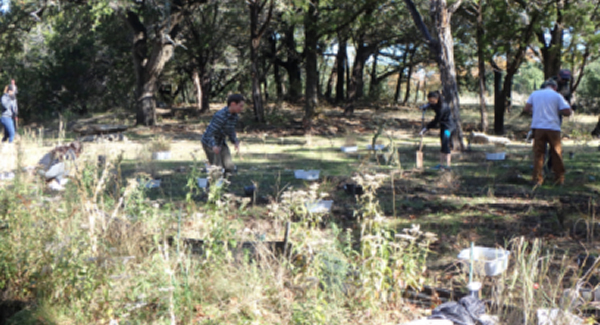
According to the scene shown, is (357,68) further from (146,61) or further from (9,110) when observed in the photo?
(9,110)

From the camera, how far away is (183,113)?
25203mm

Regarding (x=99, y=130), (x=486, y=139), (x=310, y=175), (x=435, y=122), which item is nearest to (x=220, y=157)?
(x=310, y=175)

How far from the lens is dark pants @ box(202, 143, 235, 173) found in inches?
309

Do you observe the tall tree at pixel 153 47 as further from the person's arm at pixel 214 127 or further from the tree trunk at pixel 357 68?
the person's arm at pixel 214 127

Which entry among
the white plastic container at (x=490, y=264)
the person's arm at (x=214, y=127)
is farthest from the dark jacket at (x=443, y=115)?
the white plastic container at (x=490, y=264)

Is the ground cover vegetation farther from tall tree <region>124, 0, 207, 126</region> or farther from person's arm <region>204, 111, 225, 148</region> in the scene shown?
person's arm <region>204, 111, 225, 148</region>

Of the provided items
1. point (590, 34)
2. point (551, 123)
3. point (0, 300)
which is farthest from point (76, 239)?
point (590, 34)

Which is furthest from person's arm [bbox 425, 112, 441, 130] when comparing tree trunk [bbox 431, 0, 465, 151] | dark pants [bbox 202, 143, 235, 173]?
dark pants [bbox 202, 143, 235, 173]

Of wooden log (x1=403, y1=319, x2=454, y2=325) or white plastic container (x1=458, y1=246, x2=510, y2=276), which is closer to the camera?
wooden log (x1=403, y1=319, x2=454, y2=325)

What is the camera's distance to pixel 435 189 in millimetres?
8375

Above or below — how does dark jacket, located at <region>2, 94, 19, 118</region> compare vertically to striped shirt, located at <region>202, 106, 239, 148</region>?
above

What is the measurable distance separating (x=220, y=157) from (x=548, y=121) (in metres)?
4.89

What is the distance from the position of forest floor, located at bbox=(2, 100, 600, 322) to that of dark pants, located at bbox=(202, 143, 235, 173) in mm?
345

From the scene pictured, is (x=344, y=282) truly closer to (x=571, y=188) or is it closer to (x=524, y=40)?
(x=571, y=188)
